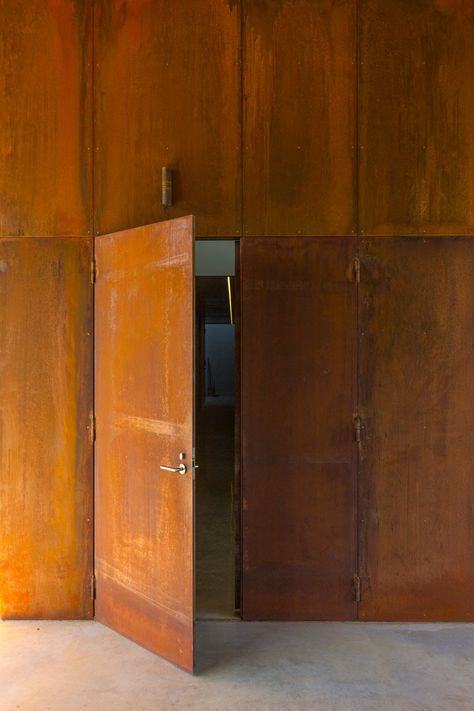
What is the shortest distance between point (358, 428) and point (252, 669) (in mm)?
1397

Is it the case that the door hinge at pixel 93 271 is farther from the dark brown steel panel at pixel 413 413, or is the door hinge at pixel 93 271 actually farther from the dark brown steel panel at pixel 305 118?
the dark brown steel panel at pixel 413 413

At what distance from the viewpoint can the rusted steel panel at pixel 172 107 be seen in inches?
126

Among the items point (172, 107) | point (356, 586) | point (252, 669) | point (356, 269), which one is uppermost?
point (172, 107)

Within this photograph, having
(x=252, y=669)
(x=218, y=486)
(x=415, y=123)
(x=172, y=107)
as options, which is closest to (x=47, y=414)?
(x=252, y=669)

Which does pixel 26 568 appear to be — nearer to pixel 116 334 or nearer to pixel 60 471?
pixel 60 471

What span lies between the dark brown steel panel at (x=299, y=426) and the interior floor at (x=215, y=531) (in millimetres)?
341

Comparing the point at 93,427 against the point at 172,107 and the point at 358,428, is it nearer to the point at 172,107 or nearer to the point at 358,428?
A: the point at 358,428

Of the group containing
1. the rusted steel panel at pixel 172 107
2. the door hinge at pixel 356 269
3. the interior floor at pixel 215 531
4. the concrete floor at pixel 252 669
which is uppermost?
the rusted steel panel at pixel 172 107

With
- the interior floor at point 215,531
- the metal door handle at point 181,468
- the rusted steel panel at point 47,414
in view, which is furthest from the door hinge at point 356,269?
the interior floor at point 215,531

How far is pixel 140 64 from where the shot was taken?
323 centimetres

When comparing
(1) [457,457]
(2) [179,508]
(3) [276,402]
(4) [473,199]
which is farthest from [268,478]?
(4) [473,199]

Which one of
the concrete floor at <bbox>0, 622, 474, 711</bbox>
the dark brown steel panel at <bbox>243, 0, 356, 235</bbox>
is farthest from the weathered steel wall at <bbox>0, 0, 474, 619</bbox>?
the concrete floor at <bbox>0, 622, 474, 711</bbox>

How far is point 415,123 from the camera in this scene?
126 inches

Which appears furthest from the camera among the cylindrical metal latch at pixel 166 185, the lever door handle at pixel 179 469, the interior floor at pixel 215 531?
the interior floor at pixel 215 531
